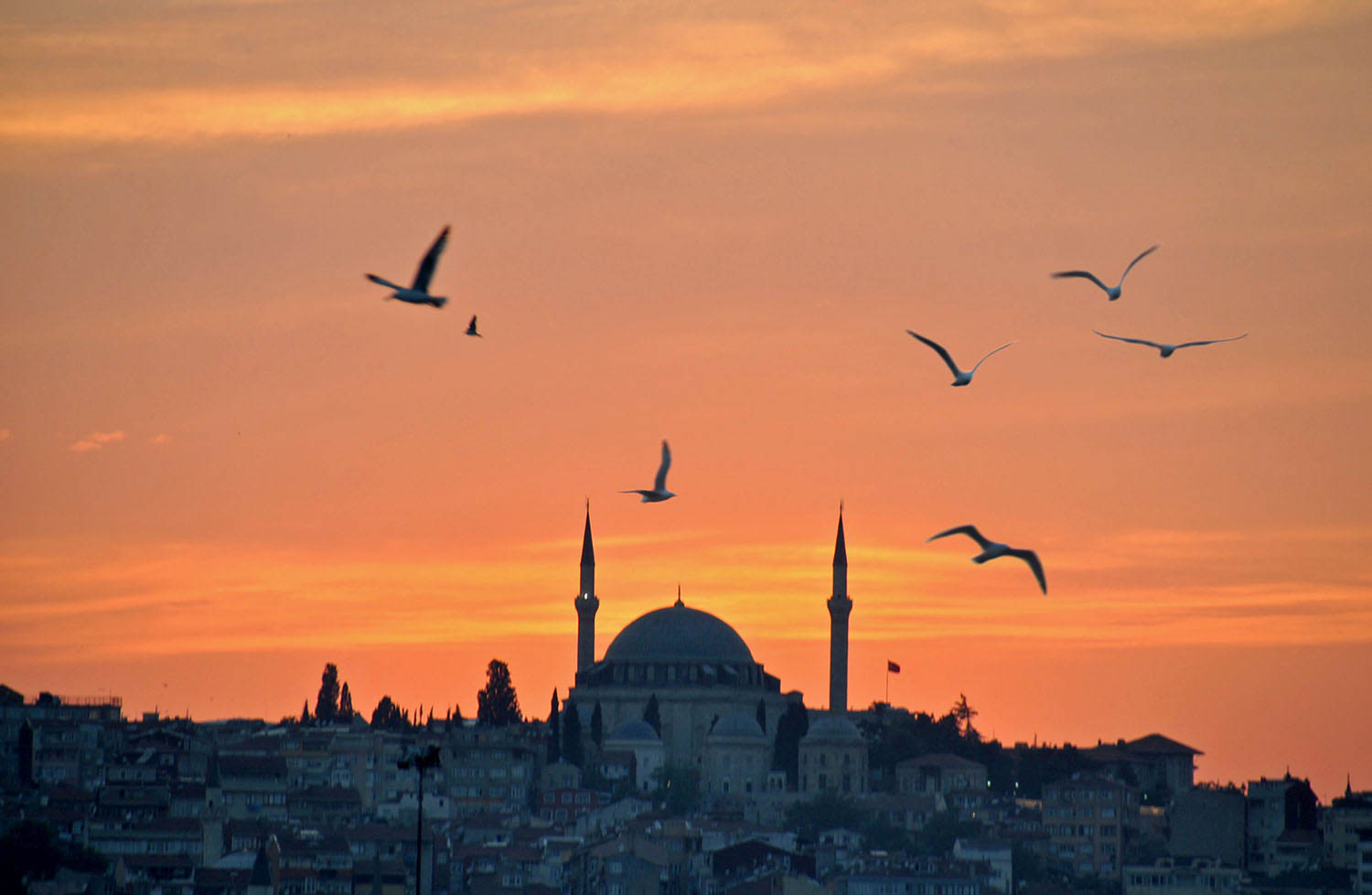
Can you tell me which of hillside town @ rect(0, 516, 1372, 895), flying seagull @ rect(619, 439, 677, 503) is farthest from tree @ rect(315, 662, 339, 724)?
flying seagull @ rect(619, 439, 677, 503)

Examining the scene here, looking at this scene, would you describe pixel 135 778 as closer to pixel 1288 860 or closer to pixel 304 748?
pixel 304 748


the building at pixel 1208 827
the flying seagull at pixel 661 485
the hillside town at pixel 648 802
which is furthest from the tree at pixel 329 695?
the flying seagull at pixel 661 485

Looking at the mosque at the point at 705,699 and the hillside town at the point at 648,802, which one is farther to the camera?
the mosque at the point at 705,699

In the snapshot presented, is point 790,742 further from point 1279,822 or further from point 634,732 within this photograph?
point 1279,822

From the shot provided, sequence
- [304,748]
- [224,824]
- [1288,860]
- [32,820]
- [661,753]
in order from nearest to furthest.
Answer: [32,820] → [224,824] → [1288,860] → [304,748] → [661,753]

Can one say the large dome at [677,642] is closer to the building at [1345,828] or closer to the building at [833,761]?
the building at [833,761]

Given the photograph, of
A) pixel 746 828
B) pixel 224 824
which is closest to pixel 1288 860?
pixel 746 828

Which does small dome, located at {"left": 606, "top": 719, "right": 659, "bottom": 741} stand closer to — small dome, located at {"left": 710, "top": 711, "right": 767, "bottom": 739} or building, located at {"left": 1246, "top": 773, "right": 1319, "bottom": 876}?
small dome, located at {"left": 710, "top": 711, "right": 767, "bottom": 739}
